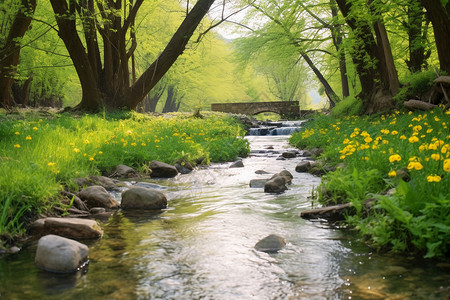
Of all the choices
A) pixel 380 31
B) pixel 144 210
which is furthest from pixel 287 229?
pixel 380 31

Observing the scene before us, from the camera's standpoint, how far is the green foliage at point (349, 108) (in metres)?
15.2

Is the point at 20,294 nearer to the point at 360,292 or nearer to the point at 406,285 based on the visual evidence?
the point at 360,292

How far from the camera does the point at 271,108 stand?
38.1 metres

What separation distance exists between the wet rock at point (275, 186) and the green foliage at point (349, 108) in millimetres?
10419

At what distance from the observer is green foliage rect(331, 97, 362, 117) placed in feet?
49.7

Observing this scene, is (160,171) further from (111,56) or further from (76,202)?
(111,56)

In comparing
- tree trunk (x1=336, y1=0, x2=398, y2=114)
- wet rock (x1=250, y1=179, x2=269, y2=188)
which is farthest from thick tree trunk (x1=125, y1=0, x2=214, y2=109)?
wet rock (x1=250, y1=179, x2=269, y2=188)

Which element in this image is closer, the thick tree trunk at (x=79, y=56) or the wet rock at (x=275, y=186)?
the wet rock at (x=275, y=186)

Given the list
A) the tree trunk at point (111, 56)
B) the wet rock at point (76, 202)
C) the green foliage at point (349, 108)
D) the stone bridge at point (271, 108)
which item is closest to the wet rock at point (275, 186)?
the wet rock at point (76, 202)

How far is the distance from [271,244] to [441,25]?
32.4ft

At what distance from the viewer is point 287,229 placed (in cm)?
374

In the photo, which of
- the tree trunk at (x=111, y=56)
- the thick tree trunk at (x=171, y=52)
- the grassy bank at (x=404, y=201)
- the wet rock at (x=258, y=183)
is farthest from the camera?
the thick tree trunk at (x=171, y=52)

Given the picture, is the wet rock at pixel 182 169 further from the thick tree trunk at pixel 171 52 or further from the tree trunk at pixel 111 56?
the thick tree trunk at pixel 171 52

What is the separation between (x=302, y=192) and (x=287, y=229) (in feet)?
5.50
